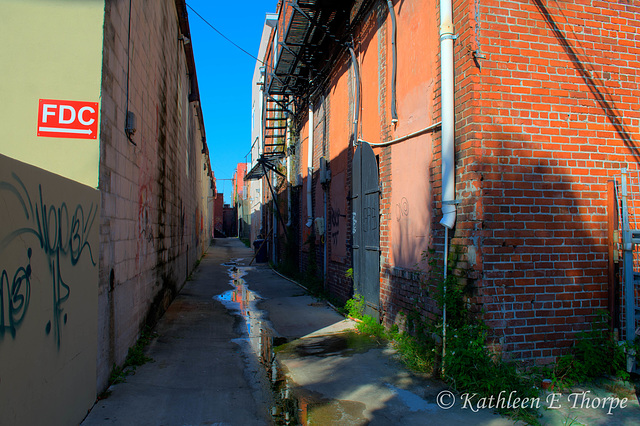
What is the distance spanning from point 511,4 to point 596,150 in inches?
68.2

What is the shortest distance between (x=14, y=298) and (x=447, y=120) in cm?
391

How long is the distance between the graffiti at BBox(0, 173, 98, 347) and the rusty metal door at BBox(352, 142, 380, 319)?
13.6 ft

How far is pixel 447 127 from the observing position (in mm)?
4461

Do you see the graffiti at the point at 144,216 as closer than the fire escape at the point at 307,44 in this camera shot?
Yes

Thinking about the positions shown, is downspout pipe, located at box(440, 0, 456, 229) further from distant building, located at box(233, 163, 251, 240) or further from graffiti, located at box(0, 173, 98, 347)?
distant building, located at box(233, 163, 251, 240)

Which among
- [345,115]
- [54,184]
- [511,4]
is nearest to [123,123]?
[54,184]

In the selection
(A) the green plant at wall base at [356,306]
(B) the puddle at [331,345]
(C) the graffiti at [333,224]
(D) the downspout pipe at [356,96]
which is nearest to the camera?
(B) the puddle at [331,345]

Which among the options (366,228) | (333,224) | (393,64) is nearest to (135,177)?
(366,228)

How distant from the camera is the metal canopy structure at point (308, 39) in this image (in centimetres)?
830

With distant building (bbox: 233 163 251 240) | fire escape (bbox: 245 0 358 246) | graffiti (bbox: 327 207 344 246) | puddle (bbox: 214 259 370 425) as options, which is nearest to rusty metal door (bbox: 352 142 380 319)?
puddle (bbox: 214 259 370 425)

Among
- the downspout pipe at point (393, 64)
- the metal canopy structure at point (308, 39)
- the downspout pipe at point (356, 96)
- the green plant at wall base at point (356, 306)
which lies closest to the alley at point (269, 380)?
the green plant at wall base at point (356, 306)

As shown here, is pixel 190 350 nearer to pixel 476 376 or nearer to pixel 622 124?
pixel 476 376

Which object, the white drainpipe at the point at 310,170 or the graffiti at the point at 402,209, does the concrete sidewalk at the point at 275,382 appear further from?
the white drainpipe at the point at 310,170

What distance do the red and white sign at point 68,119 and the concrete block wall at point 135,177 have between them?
132 mm
